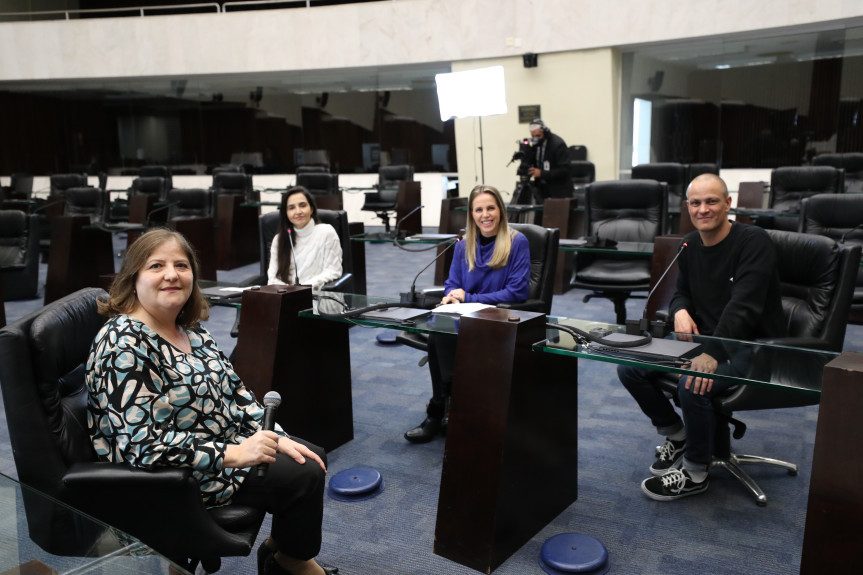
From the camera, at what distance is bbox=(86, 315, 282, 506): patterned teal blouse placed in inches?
62.0

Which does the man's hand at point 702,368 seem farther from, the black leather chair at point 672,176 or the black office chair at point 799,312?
the black leather chair at point 672,176

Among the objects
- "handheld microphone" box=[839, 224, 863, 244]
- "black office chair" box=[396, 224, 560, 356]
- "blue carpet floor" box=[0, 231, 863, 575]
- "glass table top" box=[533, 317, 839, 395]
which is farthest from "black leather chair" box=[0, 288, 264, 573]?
"handheld microphone" box=[839, 224, 863, 244]

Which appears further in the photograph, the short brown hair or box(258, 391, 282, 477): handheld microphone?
the short brown hair

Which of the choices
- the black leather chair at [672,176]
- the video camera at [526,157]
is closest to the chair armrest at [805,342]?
the black leather chair at [672,176]

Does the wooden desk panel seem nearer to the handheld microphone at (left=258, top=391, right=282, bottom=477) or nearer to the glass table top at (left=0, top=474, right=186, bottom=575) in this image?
the handheld microphone at (left=258, top=391, right=282, bottom=477)

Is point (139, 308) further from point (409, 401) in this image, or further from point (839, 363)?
point (409, 401)

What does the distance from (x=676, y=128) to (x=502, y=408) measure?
842cm

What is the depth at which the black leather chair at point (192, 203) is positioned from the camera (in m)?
7.85

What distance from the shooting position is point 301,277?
13.4 ft

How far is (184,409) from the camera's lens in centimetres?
169

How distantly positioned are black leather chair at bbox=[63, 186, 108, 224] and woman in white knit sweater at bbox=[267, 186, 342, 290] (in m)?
5.21

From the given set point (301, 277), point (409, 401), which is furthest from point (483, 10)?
point (409, 401)

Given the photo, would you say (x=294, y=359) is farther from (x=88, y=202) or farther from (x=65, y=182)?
(x=65, y=182)

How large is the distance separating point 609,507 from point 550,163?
5046mm
